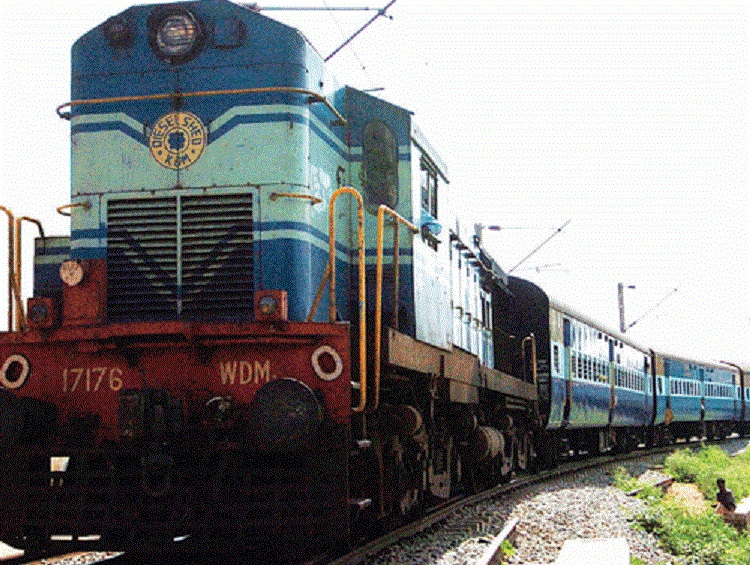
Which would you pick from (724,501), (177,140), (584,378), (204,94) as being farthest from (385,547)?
(584,378)

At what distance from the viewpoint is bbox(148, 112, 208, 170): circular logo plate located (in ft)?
24.0

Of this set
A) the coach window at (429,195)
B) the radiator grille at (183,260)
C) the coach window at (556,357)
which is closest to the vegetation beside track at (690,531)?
the coach window at (556,357)

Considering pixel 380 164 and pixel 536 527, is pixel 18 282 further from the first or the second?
pixel 536 527

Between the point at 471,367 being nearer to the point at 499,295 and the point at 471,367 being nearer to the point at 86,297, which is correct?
the point at 86,297

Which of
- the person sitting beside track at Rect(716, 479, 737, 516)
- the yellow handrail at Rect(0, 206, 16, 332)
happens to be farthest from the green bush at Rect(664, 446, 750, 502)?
the yellow handrail at Rect(0, 206, 16, 332)

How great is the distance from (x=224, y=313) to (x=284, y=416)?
3.95ft

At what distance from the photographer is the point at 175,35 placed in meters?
7.45

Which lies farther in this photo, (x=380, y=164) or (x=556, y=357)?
(x=556, y=357)

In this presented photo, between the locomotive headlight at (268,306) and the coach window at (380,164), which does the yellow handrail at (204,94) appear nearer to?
the coach window at (380,164)

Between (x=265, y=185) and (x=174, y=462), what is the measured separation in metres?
2.02

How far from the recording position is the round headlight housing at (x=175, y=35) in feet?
24.3

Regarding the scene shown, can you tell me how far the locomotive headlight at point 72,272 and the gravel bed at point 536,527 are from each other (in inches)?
109

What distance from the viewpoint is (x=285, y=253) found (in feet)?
23.4

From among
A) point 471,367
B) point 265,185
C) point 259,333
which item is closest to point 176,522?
point 259,333
